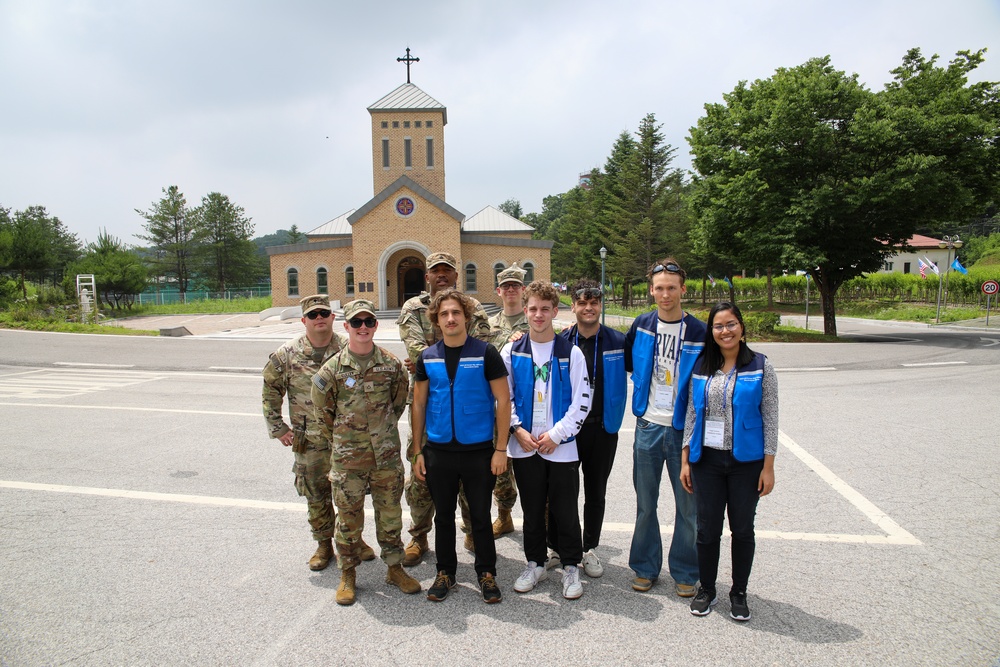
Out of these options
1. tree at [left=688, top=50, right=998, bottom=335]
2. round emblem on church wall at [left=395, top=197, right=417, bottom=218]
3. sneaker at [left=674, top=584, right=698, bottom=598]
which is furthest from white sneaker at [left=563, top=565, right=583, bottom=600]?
round emblem on church wall at [left=395, top=197, right=417, bottom=218]

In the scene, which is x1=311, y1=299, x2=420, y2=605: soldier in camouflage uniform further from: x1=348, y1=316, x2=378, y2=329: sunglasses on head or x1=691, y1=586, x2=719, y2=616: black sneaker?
x1=691, y1=586, x2=719, y2=616: black sneaker

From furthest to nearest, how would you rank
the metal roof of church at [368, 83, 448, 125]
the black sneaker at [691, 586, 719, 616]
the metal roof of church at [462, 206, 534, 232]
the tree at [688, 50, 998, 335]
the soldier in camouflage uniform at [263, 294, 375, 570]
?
the metal roof of church at [462, 206, 534, 232], the metal roof of church at [368, 83, 448, 125], the tree at [688, 50, 998, 335], the soldier in camouflage uniform at [263, 294, 375, 570], the black sneaker at [691, 586, 719, 616]

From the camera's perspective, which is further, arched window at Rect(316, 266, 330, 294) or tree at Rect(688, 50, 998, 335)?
arched window at Rect(316, 266, 330, 294)

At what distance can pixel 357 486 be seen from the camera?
11.8ft

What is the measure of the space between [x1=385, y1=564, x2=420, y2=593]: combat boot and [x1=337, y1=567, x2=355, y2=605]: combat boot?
249 mm

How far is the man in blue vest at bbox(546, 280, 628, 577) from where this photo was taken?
12.1ft

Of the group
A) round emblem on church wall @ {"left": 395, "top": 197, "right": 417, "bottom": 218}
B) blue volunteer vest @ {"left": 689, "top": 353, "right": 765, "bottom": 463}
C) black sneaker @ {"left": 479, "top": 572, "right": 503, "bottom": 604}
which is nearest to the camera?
blue volunteer vest @ {"left": 689, "top": 353, "right": 765, "bottom": 463}

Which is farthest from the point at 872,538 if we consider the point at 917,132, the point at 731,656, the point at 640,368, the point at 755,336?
the point at 917,132

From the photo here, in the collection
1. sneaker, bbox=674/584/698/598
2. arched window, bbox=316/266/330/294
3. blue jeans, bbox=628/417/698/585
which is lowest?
sneaker, bbox=674/584/698/598

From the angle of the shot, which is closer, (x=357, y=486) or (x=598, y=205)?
(x=357, y=486)

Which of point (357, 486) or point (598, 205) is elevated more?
point (598, 205)

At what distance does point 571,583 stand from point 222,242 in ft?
216

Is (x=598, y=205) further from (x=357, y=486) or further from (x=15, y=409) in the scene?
(x=357, y=486)

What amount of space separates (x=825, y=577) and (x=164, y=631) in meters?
4.00
